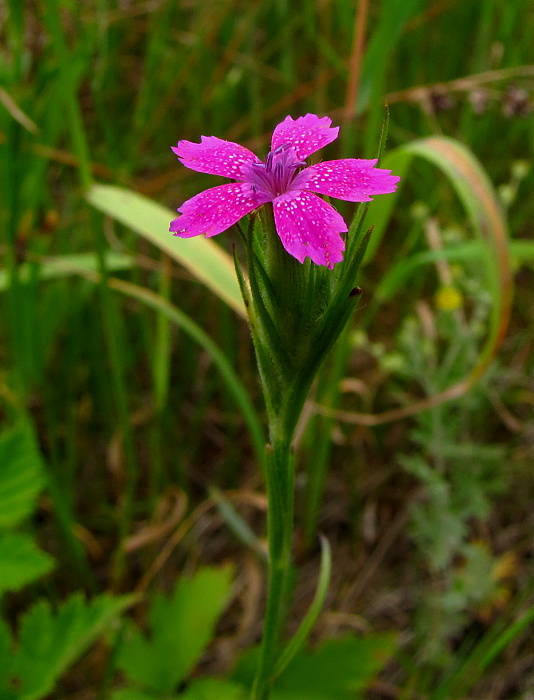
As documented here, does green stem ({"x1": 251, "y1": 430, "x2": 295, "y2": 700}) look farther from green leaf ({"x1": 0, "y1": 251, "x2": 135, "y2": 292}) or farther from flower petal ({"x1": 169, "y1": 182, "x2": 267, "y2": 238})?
green leaf ({"x1": 0, "y1": 251, "x2": 135, "y2": 292})

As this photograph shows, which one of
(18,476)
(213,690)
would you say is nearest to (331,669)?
(213,690)

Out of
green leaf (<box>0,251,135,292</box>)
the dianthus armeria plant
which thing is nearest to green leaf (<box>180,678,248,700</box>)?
the dianthus armeria plant

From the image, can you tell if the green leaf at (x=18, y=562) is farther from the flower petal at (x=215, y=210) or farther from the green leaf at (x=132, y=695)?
the flower petal at (x=215, y=210)

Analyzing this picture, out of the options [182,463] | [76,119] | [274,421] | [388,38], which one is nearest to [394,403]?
[182,463]

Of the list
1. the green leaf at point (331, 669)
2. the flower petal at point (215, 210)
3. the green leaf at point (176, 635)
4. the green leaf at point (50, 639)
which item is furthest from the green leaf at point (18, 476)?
the flower petal at point (215, 210)

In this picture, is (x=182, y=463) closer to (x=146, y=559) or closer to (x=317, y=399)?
(x=146, y=559)

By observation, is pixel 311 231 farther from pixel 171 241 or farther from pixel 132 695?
pixel 132 695
